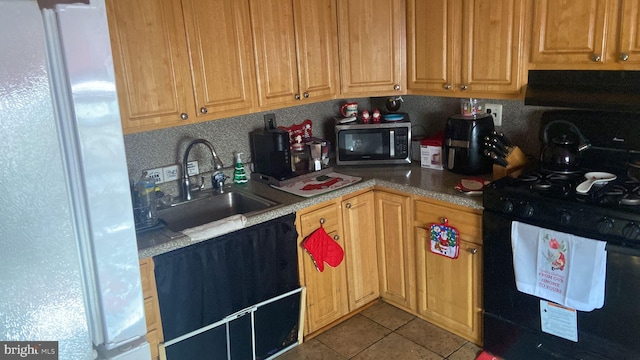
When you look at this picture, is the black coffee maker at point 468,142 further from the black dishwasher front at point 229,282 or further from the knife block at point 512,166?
the black dishwasher front at point 229,282

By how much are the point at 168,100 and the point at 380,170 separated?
1.28 meters

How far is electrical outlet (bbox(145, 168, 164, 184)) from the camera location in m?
2.63

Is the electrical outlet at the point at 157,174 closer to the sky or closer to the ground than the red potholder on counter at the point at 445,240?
closer to the sky

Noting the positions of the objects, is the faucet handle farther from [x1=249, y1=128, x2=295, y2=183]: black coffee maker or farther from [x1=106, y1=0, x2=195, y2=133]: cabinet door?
[x1=106, y1=0, x2=195, y2=133]: cabinet door

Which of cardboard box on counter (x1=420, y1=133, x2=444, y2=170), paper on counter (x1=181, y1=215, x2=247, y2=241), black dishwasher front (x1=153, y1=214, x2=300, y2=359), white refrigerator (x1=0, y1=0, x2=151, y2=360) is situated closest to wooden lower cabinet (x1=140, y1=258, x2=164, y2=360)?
black dishwasher front (x1=153, y1=214, x2=300, y2=359)

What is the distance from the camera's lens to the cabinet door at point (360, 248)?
2.84m

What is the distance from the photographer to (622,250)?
1.94 metres

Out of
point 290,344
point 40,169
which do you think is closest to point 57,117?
point 40,169

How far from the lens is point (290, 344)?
2.71 metres

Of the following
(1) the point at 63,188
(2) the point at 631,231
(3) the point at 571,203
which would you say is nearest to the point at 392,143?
(3) the point at 571,203

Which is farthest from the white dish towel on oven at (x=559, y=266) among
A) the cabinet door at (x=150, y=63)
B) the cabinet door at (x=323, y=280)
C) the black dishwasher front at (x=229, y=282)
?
the cabinet door at (x=150, y=63)

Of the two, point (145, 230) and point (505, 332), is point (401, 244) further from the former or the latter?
point (145, 230)

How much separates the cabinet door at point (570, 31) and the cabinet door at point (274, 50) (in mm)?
1193

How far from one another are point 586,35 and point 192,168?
2.00 meters
